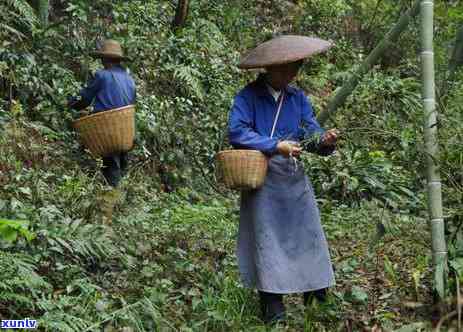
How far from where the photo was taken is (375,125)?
5.12 m

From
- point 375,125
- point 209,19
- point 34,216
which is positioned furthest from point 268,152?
point 209,19

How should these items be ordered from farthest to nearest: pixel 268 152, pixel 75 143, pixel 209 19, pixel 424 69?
pixel 209 19 → pixel 75 143 → pixel 268 152 → pixel 424 69

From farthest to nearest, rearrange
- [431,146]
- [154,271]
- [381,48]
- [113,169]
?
[113,169]
[154,271]
[381,48]
[431,146]

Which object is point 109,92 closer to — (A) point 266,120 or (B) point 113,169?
(B) point 113,169

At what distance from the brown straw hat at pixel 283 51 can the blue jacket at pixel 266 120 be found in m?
0.19

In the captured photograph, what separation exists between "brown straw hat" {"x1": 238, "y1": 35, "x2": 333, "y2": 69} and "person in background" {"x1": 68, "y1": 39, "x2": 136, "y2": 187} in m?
3.38

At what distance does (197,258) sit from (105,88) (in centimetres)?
258

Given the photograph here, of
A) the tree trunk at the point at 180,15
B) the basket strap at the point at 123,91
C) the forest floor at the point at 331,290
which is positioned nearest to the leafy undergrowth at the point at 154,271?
the forest floor at the point at 331,290

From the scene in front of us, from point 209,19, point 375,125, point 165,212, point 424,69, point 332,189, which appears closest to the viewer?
point 424,69

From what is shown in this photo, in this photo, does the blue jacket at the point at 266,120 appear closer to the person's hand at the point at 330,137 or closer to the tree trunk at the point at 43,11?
the person's hand at the point at 330,137

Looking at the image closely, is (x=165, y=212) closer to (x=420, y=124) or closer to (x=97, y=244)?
(x=97, y=244)

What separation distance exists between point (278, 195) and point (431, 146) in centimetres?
101

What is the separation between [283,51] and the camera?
4.72 m

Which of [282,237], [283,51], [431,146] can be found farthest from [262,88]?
[431,146]
